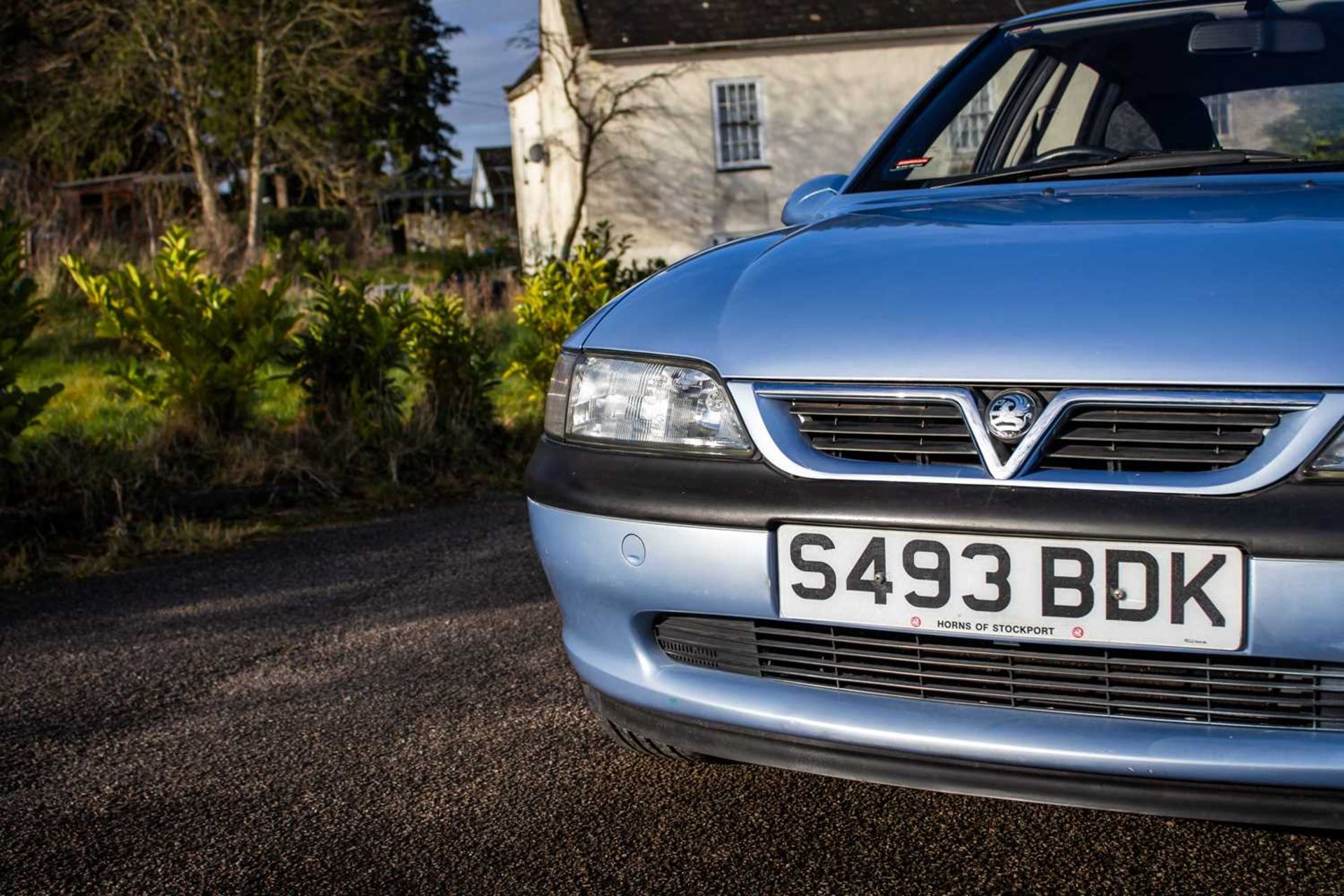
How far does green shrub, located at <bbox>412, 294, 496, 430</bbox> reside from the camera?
6137 mm

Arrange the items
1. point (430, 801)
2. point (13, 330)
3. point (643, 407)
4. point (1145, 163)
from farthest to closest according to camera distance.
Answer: point (13, 330), point (1145, 163), point (430, 801), point (643, 407)

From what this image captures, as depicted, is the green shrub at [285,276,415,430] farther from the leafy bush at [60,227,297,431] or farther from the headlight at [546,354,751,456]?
the headlight at [546,354,751,456]

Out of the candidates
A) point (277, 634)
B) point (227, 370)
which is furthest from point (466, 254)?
point (277, 634)

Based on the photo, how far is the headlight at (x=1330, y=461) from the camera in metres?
1.67

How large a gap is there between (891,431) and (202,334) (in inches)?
170

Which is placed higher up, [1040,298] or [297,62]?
[297,62]

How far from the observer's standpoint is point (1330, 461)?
5.51 feet

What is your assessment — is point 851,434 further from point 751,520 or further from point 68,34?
point 68,34

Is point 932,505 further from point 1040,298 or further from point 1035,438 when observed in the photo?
point 1040,298

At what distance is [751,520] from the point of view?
6.24ft

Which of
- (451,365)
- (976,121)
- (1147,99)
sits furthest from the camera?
(451,365)

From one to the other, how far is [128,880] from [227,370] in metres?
3.70

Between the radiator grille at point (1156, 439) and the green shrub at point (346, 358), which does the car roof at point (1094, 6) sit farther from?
the green shrub at point (346, 358)


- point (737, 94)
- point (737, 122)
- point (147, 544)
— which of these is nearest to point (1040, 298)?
point (147, 544)
